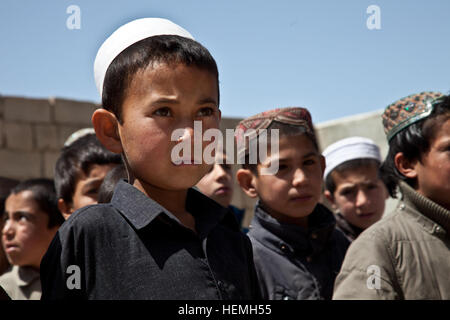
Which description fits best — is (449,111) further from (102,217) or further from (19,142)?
(19,142)

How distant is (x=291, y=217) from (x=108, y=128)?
4.77 feet

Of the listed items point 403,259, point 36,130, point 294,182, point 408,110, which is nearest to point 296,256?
point 294,182

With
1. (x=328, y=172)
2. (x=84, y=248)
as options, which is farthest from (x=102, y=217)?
(x=328, y=172)

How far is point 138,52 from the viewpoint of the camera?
189cm

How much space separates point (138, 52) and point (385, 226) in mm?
1324

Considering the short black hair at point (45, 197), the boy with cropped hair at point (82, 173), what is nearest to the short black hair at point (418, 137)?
the boy with cropped hair at point (82, 173)

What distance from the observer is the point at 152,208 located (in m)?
1.80

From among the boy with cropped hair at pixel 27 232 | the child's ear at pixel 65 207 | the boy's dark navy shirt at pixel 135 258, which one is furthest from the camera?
the boy with cropped hair at pixel 27 232

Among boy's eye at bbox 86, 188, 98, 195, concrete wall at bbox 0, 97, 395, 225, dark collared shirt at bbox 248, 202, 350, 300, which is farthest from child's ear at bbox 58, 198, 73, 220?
concrete wall at bbox 0, 97, 395, 225

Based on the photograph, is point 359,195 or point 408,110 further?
point 359,195

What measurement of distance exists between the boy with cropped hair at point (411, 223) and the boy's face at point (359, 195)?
1.07 metres

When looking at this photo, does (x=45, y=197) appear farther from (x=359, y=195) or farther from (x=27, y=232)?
(x=359, y=195)

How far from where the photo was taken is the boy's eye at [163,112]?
5.90 ft

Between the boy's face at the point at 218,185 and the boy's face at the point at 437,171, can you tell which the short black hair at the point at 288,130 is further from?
the boy's face at the point at 218,185
